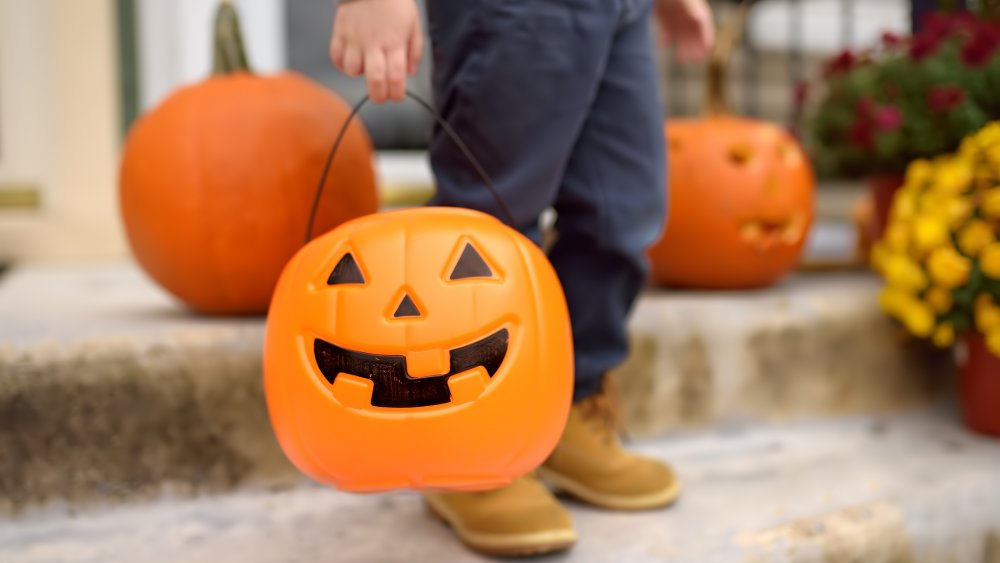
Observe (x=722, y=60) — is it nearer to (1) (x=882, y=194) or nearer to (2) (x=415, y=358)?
(1) (x=882, y=194)

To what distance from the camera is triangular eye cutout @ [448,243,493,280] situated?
84cm

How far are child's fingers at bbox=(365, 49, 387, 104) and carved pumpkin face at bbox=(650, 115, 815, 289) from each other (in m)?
0.97

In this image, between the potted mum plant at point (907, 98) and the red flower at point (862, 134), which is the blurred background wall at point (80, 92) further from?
→ the red flower at point (862, 134)

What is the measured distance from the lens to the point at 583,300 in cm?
119

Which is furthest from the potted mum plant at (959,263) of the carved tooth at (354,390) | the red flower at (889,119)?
the carved tooth at (354,390)

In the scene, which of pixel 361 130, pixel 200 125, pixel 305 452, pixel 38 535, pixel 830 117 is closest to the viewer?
pixel 305 452

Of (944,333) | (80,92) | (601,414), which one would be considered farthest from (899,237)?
(80,92)

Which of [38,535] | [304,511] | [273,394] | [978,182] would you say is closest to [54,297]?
[38,535]

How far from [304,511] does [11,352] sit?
17.1 inches

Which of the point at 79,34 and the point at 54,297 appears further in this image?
the point at 79,34

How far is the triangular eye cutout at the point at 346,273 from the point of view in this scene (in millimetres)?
837

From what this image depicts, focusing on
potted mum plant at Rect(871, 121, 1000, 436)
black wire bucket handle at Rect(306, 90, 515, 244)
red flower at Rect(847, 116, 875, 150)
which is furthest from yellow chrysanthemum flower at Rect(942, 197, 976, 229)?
black wire bucket handle at Rect(306, 90, 515, 244)

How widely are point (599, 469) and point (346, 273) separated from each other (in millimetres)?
503

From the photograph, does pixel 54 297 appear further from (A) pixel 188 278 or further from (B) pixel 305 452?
(B) pixel 305 452
